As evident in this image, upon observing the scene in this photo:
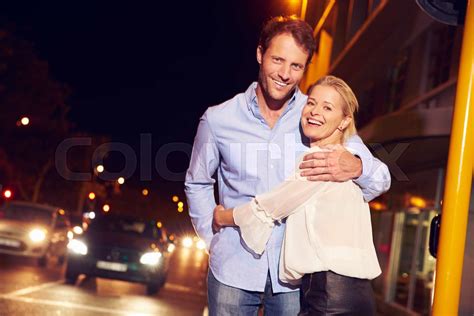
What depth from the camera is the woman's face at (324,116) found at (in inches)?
128

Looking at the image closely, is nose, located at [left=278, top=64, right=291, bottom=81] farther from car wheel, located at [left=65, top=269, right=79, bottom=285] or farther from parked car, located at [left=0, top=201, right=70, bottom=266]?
parked car, located at [left=0, top=201, right=70, bottom=266]

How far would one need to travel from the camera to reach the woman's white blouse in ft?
10.0

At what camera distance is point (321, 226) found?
3.10m

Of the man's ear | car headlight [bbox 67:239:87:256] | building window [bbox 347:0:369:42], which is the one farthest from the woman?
building window [bbox 347:0:369:42]

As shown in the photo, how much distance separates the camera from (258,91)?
12.4 ft

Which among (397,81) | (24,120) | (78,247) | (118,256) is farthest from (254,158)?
(24,120)

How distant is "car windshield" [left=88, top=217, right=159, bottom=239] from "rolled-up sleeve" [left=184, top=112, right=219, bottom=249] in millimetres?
13570

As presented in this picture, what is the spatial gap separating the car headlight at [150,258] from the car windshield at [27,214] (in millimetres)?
5644

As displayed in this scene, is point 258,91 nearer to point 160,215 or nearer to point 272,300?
point 272,300

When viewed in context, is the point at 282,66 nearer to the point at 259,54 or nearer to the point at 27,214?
the point at 259,54

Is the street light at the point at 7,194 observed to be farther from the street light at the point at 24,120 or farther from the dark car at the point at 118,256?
the street light at the point at 24,120

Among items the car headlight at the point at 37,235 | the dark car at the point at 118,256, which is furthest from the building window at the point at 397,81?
the car headlight at the point at 37,235

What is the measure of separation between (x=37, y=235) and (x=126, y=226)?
12.0ft

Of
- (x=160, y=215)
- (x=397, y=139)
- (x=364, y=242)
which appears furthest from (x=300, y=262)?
(x=160, y=215)
